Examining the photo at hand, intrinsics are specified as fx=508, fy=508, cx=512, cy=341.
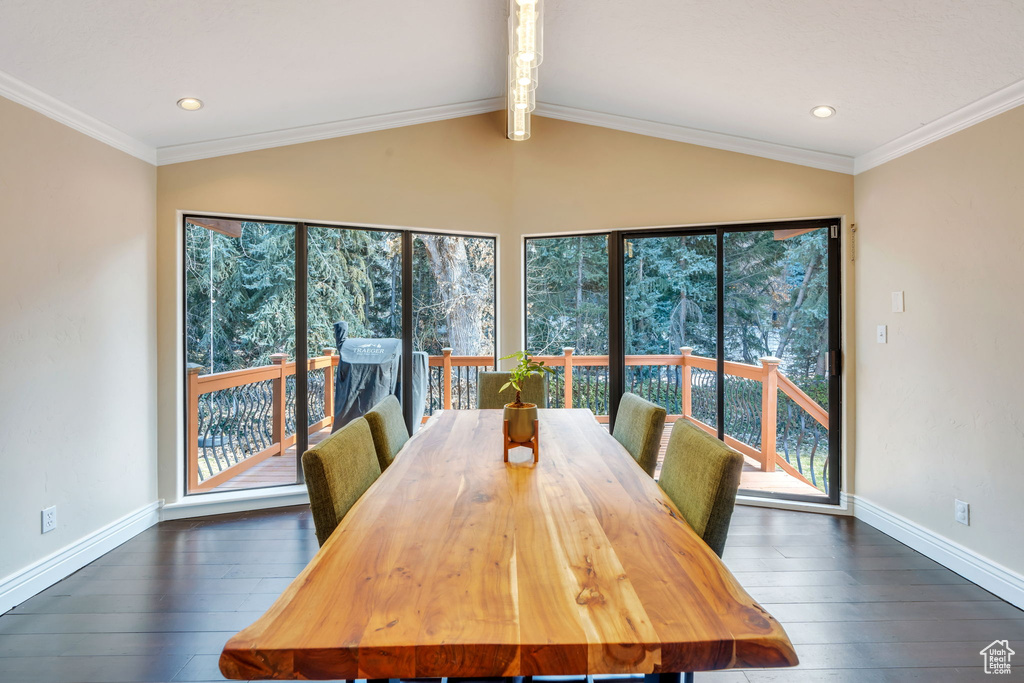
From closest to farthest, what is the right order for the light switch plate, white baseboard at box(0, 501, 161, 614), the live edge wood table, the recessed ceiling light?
1. the live edge wood table
2. white baseboard at box(0, 501, 161, 614)
3. the recessed ceiling light
4. the light switch plate

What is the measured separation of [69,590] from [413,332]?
2.39 m

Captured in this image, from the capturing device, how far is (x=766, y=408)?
3.65m

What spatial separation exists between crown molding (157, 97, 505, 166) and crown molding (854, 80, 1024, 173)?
2.53 meters

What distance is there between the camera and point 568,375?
403 centimetres

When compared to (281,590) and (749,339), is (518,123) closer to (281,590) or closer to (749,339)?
(749,339)

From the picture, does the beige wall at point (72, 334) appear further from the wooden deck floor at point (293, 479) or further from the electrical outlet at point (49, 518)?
the wooden deck floor at point (293, 479)

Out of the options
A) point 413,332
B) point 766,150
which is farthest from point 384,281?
point 766,150

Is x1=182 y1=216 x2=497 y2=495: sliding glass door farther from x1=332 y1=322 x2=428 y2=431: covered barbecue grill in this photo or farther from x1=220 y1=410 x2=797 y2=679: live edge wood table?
x1=220 y1=410 x2=797 y2=679: live edge wood table

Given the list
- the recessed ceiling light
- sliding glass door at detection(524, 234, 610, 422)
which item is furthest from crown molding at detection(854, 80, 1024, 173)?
the recessed ceiling light

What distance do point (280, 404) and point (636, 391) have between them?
264 centimetres

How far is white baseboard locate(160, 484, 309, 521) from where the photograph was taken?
134 inches

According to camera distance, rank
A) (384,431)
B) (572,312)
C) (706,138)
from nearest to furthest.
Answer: (384,431) < (706,138) < (572,312)

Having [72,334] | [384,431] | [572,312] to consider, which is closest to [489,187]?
[572,312]

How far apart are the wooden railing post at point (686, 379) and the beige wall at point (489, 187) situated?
3.12ft
